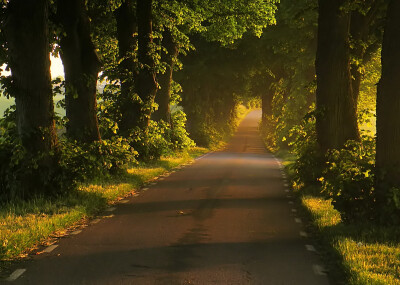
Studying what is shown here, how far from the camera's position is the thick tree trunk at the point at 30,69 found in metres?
11.0

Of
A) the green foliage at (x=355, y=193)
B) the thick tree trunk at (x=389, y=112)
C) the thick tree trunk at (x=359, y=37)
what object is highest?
the thick tree trunk at (x=359, y=37)

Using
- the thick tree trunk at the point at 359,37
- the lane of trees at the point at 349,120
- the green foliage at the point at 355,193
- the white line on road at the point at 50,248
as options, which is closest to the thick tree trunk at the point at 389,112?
the lane of trees at the point at 349,120

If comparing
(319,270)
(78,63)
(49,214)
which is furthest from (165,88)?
(319,270)

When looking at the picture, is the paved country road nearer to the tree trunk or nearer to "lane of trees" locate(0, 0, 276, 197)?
"lane of trees" locate(0, 0, 276, 197)

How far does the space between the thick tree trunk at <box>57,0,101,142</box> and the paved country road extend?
331cm

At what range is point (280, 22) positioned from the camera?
30.5 meters

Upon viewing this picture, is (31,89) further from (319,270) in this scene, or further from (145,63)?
(145,63)

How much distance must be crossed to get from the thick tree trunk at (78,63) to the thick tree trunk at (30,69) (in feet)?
10.2

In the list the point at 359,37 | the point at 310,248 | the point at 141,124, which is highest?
the point at 359,37

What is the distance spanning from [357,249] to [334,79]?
24.3ft

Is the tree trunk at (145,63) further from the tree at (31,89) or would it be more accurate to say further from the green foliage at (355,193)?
the green foliage at (355,193)

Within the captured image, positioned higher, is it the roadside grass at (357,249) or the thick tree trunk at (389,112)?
the thick tree trunk at (389,112)

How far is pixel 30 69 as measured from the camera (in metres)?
11.1

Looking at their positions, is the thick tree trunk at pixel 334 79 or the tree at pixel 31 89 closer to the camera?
the tree at pixel 31 89
